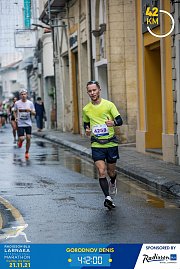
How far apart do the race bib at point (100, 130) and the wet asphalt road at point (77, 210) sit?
1.13m

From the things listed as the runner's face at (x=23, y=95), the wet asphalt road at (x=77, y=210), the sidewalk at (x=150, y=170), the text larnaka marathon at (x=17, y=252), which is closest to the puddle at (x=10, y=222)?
the wet asphalt road at (x=77, y=210)

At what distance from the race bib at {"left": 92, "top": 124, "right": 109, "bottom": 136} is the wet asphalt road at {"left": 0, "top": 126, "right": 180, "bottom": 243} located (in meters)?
1.13

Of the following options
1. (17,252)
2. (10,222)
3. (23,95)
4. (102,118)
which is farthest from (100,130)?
(23,95)

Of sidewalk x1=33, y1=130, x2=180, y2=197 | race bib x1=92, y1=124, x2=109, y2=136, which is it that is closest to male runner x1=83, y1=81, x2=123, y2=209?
race bib x1=92, y1=124, x2=109, y2=136

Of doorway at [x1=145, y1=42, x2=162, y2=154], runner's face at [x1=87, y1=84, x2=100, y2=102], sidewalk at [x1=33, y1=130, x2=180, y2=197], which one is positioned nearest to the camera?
runner's face at [x1=87, y1=84, x2=100, y2=102]

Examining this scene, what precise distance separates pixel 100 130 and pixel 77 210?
1.24 meters

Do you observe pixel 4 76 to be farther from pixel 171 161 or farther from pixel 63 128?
pixel 171 161

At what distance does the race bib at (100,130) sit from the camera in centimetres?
1149

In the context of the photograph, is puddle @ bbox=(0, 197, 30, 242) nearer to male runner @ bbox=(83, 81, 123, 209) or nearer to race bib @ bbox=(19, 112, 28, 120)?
male runner @ bbox=(83, 81, 123, 209)

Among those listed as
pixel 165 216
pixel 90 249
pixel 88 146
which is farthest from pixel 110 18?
pixel 90 249

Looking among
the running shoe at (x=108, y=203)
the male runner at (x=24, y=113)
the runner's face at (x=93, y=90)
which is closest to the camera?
the runner's face at (x=93, y=90)

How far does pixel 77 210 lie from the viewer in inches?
446

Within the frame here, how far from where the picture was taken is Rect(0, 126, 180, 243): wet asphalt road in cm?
917

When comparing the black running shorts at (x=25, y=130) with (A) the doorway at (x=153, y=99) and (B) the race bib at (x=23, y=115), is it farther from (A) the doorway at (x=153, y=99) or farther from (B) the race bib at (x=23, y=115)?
(A) the doorway at (x=153, y=99)
